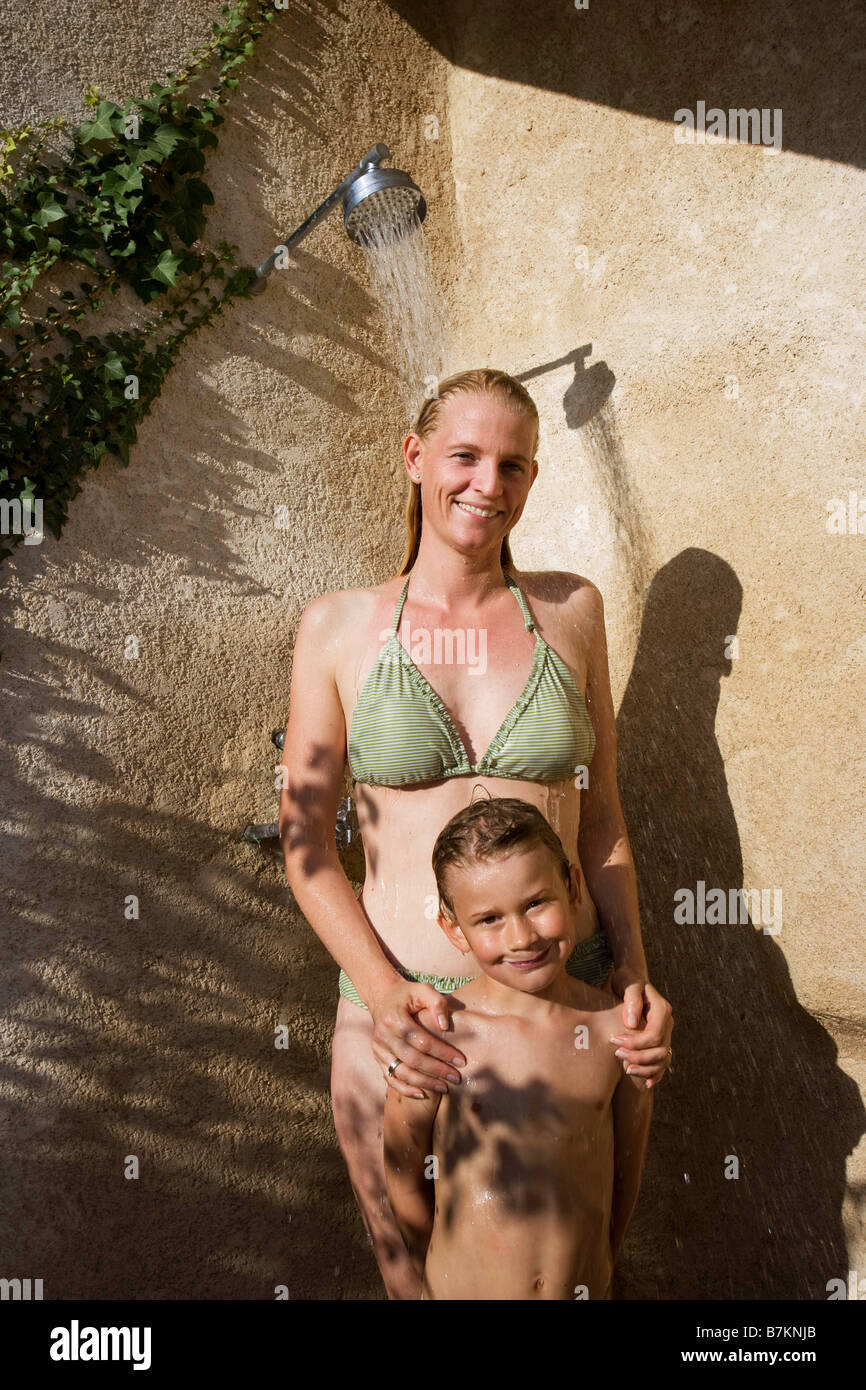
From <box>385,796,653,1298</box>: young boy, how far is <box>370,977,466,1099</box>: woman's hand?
0.11 ft

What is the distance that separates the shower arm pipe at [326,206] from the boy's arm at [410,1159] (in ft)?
8.81

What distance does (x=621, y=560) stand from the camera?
4293 millimetres

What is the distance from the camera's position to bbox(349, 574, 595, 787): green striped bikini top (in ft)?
9.78

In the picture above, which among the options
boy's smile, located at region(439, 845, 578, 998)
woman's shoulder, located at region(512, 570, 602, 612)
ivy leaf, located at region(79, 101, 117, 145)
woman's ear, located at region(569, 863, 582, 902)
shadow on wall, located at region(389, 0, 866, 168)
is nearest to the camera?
boy's smile, located at region(439, 845, 578, 998)

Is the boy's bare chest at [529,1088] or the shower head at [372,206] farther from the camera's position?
the shower head at [372,206]

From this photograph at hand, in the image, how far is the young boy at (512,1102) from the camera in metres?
2.54

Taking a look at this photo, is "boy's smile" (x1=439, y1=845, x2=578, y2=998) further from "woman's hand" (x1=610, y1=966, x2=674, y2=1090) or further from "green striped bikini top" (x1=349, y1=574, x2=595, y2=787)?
"green striped bikini top" (x1=349, y1=574, x2=595, y2=787)

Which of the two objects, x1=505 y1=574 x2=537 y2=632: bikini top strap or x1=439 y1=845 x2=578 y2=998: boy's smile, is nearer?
x1=439 y1=845 x2=578 y2=998: boy's smile

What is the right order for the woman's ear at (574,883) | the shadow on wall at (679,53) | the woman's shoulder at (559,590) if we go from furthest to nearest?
the shadow on wall at (679,53)
the woman's shoulder at (559,590)
the woman's ear at (574,883)

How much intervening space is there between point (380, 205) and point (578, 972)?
2428 millimetres

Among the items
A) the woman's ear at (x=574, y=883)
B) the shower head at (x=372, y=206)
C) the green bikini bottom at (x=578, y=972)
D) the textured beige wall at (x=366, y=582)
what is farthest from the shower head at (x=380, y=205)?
the green bikini bottom at (x=578, y=972)

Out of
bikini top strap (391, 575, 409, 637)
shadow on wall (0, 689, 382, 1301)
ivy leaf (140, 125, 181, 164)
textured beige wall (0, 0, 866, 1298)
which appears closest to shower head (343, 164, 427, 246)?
textured beige wall (0, 0, 866, 1298)

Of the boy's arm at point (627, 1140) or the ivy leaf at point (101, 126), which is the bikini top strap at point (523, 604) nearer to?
the boy's arm at point (627, 1140)

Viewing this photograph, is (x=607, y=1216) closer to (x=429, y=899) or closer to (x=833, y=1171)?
(x=429, y=899)
